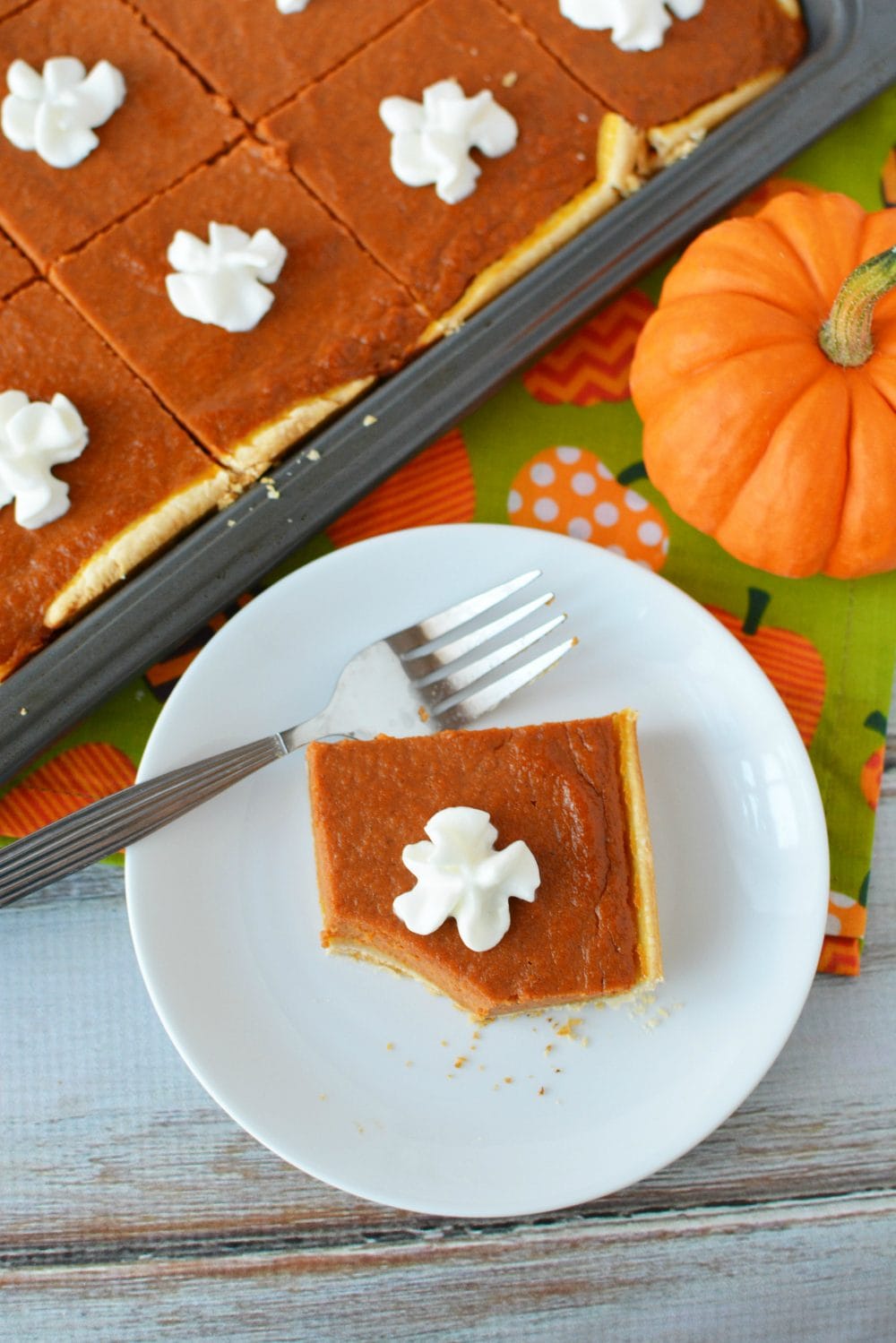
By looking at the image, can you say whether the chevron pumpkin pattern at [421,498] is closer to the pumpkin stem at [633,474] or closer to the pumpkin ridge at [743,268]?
the pumpkin stem at [633,474]

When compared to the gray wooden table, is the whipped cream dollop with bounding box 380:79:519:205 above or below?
above

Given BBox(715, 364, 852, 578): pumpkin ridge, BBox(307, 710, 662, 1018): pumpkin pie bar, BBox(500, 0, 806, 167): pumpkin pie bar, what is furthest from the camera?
BBox(500, 0, 806, 167): pumpkin pie bar

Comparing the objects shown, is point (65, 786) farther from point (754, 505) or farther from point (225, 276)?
point (754, 505)

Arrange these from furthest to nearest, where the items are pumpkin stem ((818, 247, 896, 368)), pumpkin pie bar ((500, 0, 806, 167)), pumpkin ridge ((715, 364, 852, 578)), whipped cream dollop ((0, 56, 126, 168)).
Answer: pumpkin pie bar ((500, 0, 806, 167))
whipped cream dollop ((0, 56, 126, 168))
pumpkin ridge ((715, 364, 852, 578))
pumpkin stem ((818, 247, 896, 368))

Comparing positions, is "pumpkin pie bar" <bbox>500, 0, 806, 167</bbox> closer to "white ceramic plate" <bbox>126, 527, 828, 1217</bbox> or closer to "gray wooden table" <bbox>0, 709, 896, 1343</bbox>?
"white ceramic plate" <bbox>126, 527, 828, 1217</bbox>

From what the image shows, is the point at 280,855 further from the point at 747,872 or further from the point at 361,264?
the point at 361,264

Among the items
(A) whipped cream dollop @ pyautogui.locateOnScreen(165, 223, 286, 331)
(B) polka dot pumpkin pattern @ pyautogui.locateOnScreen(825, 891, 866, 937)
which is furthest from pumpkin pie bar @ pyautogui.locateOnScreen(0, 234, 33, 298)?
(B) polka dot pumpkin pattern @ pyautogui.locateOnScreen(825, 891, 866, 937)

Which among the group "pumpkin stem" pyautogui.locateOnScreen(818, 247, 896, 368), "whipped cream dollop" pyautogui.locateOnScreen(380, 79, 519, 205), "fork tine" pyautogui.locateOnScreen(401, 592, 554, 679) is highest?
"whipped cream dollop" pyautogui.locateOnScreen(380, 79, 519, 205)

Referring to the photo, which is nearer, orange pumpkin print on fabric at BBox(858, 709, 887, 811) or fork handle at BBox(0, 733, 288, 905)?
fork handle at BBox(0, 733, 288, 905)
